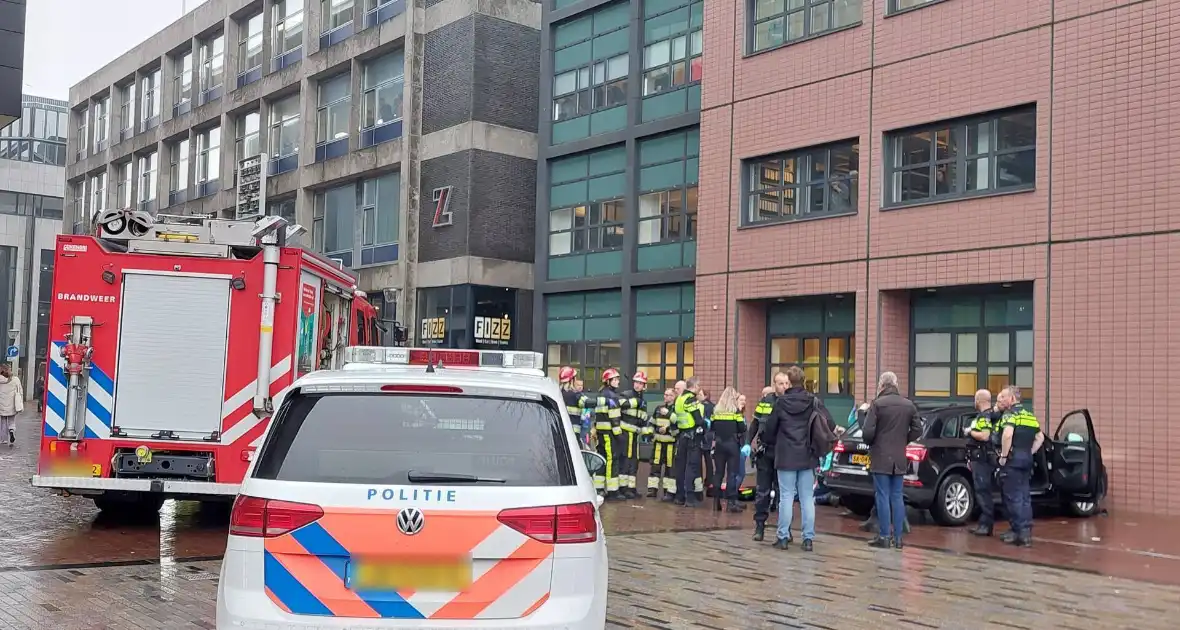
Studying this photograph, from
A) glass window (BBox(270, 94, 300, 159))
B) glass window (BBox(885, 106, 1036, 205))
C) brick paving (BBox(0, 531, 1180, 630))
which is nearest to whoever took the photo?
brick paving (BBox(0, 531, 1180, 630))

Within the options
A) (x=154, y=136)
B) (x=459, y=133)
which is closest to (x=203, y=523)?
(x=459, y=133)

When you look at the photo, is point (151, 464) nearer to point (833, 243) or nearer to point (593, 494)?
point (593, 494)

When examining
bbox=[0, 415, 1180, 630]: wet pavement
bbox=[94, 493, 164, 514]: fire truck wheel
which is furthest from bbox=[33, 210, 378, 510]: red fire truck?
bbox=[94, 493, 164, 514]: fire truck wheel

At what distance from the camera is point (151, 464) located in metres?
11.1

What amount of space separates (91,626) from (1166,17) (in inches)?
634

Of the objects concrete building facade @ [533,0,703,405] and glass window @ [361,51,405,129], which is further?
glass window @ [361,51,405,129]

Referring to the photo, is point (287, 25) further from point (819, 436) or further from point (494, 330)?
point (819, 436)

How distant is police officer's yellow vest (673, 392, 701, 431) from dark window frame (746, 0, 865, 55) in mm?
8963

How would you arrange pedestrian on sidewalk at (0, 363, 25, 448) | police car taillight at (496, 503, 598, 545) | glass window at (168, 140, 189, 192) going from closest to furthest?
police car taillight at (496, 503, 598, 545) < pedestrian on sidewalk at (0, 363, 25, 448) < glass window at (168, 140, 189, 192)

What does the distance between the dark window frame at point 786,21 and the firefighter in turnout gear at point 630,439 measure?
892cm

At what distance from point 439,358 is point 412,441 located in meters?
1.09

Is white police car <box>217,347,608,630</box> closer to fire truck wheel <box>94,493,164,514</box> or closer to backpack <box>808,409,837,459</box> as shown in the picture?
backpack <box>808,409,837,459</box>

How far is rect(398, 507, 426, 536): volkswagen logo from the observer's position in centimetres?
470

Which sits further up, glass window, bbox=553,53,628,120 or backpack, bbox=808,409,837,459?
glass window, bbox=553,53,628,120
